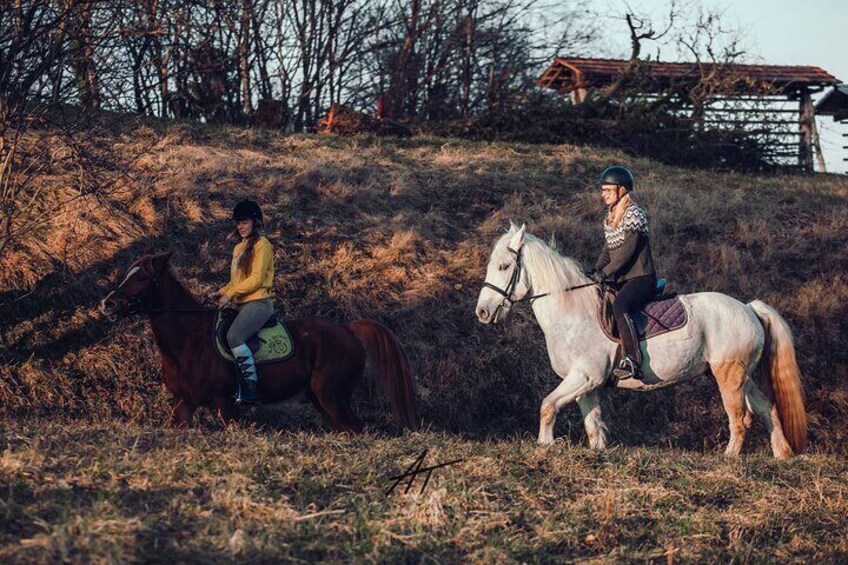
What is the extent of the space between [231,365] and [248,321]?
462mm

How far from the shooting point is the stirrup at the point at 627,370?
34.2 feet

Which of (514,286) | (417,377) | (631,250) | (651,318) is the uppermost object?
A: (631,250)

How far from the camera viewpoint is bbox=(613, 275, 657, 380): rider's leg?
1041 centimetres

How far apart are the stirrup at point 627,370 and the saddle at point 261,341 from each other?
3.29 metres

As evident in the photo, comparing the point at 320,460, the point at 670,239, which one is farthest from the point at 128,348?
the point at 670,239

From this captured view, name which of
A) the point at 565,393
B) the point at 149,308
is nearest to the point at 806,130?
the point at 565,393

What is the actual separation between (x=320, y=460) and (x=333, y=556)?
1607mm

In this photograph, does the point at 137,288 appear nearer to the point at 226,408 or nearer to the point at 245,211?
the point at 245,211

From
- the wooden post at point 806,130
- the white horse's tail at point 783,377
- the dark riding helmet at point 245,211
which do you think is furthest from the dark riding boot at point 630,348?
the wooden post at point 806,130

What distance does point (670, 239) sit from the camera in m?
17.8

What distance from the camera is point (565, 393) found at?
10.4m

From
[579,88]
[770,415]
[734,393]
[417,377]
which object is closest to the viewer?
[734,393]

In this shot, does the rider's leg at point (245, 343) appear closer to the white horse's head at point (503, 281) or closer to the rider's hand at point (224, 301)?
the rider's hand at point (224, 301)

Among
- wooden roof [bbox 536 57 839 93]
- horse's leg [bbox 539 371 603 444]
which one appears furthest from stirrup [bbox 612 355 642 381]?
wooden roof [bbox 536 57 839 93]
